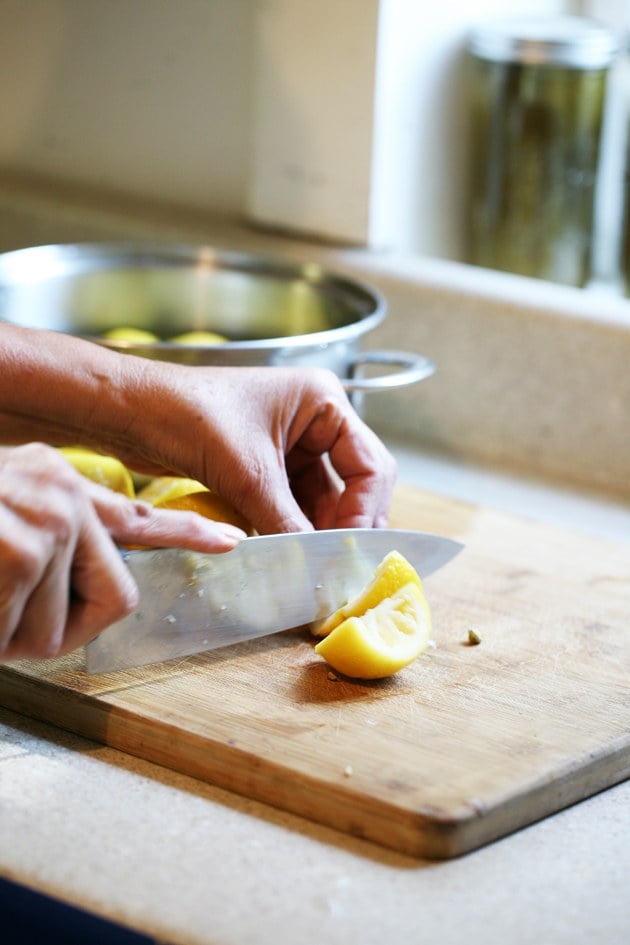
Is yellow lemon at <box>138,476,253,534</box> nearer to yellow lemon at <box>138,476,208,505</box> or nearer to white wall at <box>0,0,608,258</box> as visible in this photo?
yellow lemon at <box>138,476,208,505</box>

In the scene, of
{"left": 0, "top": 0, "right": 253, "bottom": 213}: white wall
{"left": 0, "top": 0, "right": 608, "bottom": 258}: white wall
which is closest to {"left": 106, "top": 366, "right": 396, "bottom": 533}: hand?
{"left": 0, "top": 0, "right": 608, "bottom": 258}: white wall

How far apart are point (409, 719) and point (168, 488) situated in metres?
0.34

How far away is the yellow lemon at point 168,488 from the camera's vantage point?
1.15 meters

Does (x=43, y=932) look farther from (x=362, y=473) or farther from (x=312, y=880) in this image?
(x=362, y=473)

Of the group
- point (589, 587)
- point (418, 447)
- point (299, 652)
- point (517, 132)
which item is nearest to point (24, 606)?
point (299, 652)

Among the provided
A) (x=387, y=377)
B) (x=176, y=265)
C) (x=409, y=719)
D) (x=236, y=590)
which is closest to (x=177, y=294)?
(x=176, y=265)

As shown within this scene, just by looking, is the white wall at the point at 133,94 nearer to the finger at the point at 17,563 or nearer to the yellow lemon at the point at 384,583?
the yellow lemon at the point at 384,583

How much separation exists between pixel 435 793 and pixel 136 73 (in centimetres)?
129

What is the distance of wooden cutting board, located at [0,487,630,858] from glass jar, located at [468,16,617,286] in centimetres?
66

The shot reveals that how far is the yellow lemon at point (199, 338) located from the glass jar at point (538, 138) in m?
0.41

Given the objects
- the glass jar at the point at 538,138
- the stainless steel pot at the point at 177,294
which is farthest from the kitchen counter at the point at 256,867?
the glass jar at the point at 538,138

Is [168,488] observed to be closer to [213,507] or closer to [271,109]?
[213,507]

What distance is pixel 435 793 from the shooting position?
2.81ft

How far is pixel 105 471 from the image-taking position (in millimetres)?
1187
